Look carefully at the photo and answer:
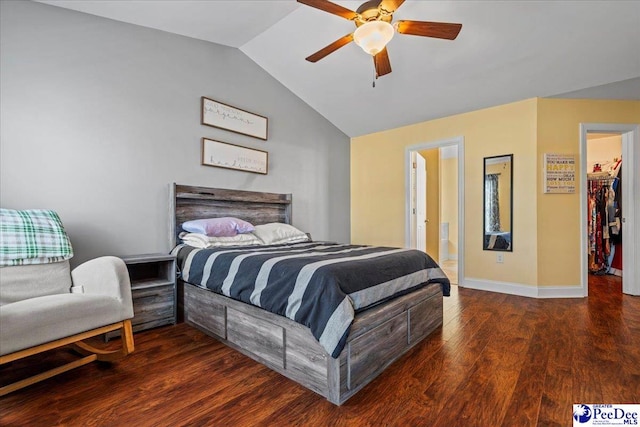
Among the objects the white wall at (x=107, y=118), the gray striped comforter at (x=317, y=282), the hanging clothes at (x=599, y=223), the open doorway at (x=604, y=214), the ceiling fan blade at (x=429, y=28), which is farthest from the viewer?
the hanging clothes at (x=599, y=223)

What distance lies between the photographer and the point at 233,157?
3.52 meters

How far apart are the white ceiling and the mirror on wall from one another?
0.78m

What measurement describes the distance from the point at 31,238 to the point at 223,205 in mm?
1677

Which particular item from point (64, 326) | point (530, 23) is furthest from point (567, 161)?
point (64, 326)

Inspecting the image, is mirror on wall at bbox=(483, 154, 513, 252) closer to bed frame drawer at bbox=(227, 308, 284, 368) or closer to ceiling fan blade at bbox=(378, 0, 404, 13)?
ceiling fan blade at bbox=(378, 0, 404, 13)

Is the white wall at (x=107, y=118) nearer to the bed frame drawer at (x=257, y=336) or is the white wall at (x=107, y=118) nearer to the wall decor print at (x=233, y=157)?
the wall decor print at (x=233, y=157)

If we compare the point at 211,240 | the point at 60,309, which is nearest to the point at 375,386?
the point at 60,309

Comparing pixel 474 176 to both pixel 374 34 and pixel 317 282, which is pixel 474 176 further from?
pixel 317 282

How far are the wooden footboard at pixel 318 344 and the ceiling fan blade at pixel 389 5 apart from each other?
192 cm

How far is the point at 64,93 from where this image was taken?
7.77 ft

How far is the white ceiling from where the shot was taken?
258 cm

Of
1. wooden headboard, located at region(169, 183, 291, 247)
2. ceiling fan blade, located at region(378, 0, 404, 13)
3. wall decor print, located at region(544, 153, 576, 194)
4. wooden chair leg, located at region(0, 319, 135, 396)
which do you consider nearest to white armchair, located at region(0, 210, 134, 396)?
wooden chair leg, located at region(0, 319, 135, 396)

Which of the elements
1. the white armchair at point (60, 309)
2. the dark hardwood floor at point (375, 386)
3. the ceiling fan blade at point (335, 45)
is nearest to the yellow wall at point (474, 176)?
the dark hardwood floor at point (375, 386)

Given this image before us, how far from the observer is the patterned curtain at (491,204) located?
3.81 m
